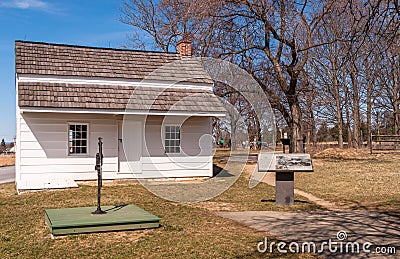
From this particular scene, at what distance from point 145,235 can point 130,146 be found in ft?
32.4

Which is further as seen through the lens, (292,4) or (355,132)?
(355,132)

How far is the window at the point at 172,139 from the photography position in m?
19.0

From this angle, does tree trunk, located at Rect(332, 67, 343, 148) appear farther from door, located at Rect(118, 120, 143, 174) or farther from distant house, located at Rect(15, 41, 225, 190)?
door, located at Rect(118, 120, 143, 174)

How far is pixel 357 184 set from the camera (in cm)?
1794

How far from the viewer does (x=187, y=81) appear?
19641mm

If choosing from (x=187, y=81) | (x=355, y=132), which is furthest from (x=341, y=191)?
(x=355, y=132)

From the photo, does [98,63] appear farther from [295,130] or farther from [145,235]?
[295,130]

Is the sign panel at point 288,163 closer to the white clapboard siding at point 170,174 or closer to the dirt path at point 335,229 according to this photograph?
the dirt path at point 335,229

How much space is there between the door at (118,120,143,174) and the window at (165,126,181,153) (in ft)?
3.65

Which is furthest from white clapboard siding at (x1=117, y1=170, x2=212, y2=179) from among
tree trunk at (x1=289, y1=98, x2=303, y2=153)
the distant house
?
tree trunk at (x1=289, y1=98, x2=303, y2=153)

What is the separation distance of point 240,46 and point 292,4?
3.29 m

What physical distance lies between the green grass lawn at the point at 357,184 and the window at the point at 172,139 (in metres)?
4.95

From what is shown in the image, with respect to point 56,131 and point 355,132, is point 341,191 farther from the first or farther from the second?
point 355,132

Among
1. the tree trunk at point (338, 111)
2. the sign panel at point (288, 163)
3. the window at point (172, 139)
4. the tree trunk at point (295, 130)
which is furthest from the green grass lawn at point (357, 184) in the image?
the tree trunk at point (338, 111)
